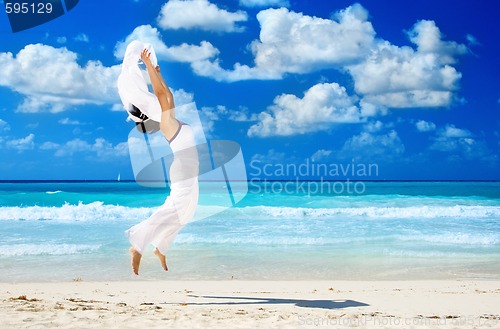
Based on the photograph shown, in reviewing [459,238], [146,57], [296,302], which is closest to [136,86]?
[146,57]

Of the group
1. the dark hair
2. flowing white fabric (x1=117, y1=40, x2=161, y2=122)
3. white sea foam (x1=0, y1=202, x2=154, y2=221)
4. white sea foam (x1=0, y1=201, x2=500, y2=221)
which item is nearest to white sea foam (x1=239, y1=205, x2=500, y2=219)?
white sea foam (x1=0, y1=201, x2=500, y2=221)

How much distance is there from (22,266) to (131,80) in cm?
586

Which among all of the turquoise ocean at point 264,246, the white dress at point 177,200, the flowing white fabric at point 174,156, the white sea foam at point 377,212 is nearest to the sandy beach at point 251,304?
the turquoise ocean at point 264,246

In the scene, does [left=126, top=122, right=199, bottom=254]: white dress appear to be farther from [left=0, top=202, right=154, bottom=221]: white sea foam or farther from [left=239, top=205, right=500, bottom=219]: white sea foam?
[left=239, top=205, right=500, bottom=219]: white sea foam

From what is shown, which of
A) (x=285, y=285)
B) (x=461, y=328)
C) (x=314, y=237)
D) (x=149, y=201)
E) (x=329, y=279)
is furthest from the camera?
(x=149, y=201)

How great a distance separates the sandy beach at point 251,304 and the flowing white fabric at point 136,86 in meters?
1.94

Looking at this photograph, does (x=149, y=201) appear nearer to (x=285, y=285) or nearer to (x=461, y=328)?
(x=285, y=285)

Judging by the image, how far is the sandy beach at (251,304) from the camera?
4863 mm

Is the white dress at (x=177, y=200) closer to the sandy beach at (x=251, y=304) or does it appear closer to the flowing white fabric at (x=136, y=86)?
the flowing white fabric at (x=136, y=86)

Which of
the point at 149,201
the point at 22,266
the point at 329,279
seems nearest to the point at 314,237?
the point at 329,279

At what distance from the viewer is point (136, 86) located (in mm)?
3908

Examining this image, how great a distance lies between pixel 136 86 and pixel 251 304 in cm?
313

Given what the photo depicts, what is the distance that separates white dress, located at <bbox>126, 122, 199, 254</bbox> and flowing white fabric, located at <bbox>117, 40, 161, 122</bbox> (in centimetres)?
25

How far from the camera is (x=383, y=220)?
17391 millimetres
